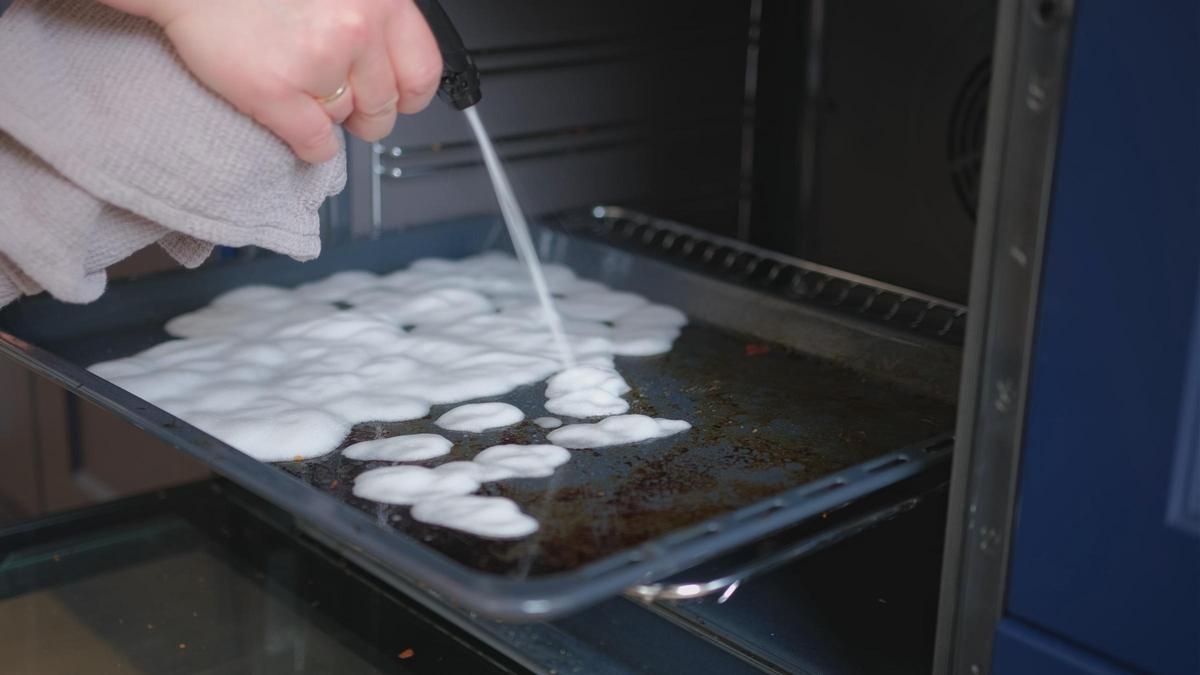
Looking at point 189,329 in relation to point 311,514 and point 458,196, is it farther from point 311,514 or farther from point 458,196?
point 311,514

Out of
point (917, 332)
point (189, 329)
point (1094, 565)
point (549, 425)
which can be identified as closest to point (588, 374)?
point (549, 425)

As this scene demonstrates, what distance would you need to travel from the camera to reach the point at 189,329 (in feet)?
4.22

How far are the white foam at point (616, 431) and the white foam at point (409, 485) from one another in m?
0.11

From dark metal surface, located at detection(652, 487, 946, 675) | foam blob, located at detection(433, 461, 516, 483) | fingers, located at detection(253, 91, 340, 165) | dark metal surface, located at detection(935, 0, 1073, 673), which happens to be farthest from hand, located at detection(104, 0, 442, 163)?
dark metal surface, located at detection(652, 487, 946, 675)

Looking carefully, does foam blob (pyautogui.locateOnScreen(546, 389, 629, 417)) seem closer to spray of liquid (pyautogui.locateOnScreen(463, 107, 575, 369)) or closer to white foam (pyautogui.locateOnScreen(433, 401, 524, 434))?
white foam (pyautogui.locateOnScreen(433, 401, 524, 434))

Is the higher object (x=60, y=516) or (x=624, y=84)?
(x=624, y=84)

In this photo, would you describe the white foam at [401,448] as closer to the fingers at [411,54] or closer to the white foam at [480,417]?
the white foam at [480,417]

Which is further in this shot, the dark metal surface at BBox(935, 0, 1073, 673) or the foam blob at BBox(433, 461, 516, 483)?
the foam blob at BBox(433, 461, 516, 483)

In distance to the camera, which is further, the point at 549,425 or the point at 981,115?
the point at 981,115

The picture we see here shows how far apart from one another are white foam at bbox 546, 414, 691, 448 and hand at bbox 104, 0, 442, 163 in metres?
0.31

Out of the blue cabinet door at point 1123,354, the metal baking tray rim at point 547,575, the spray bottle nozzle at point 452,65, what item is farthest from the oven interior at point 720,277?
the spray bottle nozzle at point 452,65

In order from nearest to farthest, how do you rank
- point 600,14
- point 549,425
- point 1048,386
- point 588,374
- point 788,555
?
point 1048,386
point 788,555
point 549,425
point 588,374
point 600,14

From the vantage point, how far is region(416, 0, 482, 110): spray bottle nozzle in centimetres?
103

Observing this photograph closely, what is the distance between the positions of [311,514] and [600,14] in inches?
36.0
